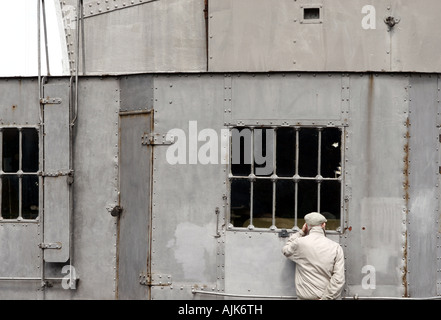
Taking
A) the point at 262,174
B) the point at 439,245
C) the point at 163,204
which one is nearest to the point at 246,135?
the point at 262,174

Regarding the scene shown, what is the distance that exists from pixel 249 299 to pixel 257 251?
512 mm

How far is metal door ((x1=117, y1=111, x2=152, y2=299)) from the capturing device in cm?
770

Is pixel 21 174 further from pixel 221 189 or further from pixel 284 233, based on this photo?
pixel 284 233

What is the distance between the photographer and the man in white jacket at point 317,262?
700cm

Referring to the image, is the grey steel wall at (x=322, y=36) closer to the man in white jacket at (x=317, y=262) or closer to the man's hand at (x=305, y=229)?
the man's hand at (x=305, y=229)

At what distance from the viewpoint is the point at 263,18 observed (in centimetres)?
816

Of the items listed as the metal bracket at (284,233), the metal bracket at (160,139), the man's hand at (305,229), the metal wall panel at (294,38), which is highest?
the metal wall panel at (294,38)

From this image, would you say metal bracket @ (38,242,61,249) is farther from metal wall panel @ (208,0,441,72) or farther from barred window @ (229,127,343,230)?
metal wall panel @ (208,0,441,72)

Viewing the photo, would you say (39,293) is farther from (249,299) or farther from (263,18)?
(263,18)

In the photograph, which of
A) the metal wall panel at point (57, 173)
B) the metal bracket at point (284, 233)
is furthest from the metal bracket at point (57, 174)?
the metal bracket at point (284, 233)

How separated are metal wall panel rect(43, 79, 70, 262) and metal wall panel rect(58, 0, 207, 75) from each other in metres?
1.06

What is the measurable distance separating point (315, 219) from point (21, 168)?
3.49 m

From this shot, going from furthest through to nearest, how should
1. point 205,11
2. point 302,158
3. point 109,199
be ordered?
1. point 205,11
2. point 109,199
3. point 302,158

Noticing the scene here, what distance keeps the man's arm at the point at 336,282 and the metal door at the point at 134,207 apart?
1971mm
